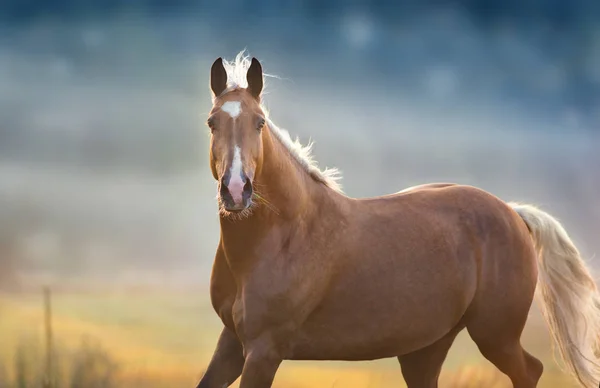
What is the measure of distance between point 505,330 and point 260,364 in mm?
1964

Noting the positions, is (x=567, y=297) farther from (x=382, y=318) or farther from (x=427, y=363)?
(x=382, y=318)

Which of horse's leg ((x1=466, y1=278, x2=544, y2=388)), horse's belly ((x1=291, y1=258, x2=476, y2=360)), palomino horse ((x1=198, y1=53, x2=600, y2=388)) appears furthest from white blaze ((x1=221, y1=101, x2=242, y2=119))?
horse's leg ((x1=466, y1=278, x2=544, y2=388))

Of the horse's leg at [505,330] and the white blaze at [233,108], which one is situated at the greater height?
the white blaze at [233,108]

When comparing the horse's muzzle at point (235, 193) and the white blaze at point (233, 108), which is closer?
the horse's muzzle at point (235, 193)

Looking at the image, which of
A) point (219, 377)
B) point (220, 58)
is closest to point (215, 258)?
point (219, 377)

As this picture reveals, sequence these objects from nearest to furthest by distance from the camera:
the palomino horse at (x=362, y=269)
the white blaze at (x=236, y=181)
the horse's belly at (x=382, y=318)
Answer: the white blaze at (x=236, y=181) → the palomino horse at (x=362, y=269) → the horse's belly at (x=382, y=318)

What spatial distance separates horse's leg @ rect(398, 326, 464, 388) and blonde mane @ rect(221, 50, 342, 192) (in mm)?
1481

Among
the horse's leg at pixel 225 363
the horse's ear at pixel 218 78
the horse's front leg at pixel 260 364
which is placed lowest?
the horse's leg at pixel 225 363

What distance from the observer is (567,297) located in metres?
6.26

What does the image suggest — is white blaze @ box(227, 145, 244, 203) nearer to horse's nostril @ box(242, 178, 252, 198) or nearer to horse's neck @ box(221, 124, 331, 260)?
horse's nostril @ box(242, 178, 252, 198)

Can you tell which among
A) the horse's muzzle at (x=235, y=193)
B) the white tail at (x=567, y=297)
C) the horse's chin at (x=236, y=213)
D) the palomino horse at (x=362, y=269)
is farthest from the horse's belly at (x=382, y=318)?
the horse's muzzle at (x=235, y=193)

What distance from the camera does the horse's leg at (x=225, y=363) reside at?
5402 millimetres

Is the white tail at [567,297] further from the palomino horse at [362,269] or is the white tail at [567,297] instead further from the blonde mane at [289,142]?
the blonde mane at [289,142]

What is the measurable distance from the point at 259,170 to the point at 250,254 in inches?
20.9
